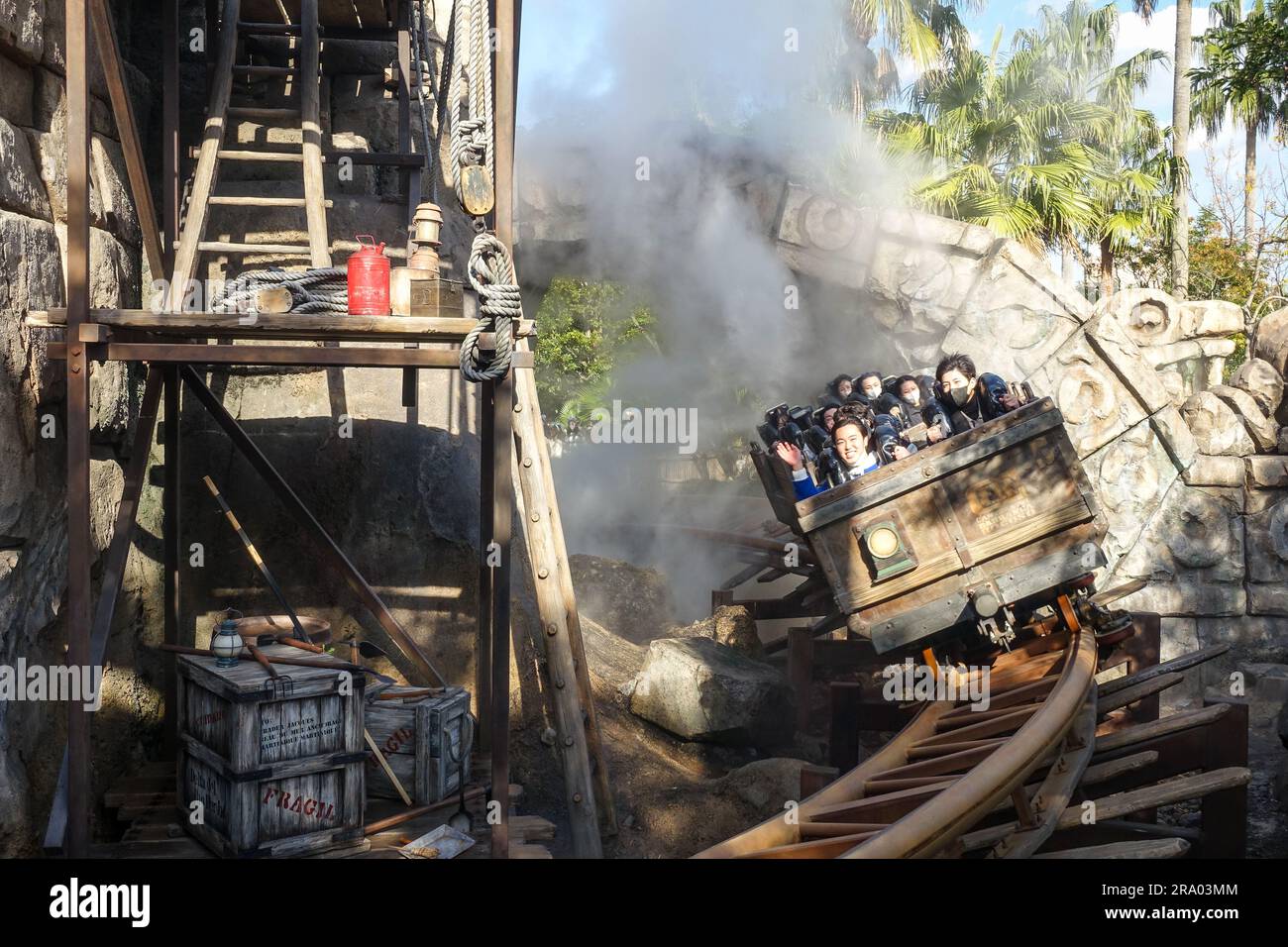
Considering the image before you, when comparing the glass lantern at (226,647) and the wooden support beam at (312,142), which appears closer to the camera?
the glass lantern at (226,647)

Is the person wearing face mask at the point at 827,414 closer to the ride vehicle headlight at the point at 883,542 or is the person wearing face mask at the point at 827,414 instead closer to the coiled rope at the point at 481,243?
the ride vehicle headlight at the point at 883,542

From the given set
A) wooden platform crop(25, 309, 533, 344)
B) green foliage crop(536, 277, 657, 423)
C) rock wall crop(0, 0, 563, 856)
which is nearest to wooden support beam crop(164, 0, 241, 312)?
rock wall crop(0, 0, 563, 856)

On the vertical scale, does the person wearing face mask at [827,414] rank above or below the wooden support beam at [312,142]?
below

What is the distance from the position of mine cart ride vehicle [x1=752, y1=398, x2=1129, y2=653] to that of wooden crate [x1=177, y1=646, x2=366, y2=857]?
2.74m

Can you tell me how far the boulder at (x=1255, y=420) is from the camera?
406 inches

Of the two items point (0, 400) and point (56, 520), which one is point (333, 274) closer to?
point (0, 400)

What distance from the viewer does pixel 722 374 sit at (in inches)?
621

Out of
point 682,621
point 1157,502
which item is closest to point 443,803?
point 682,621

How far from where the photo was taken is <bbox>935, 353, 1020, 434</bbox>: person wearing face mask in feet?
21.7

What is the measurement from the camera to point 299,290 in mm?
3965

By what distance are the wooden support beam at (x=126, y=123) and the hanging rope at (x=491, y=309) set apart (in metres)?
1.97

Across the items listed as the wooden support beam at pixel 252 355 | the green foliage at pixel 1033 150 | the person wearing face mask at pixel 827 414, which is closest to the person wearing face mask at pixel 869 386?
the person wearing face mask at pixel 827 414

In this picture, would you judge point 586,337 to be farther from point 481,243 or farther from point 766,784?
point 481,243

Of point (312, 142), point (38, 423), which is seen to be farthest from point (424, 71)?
point (38, 423)
